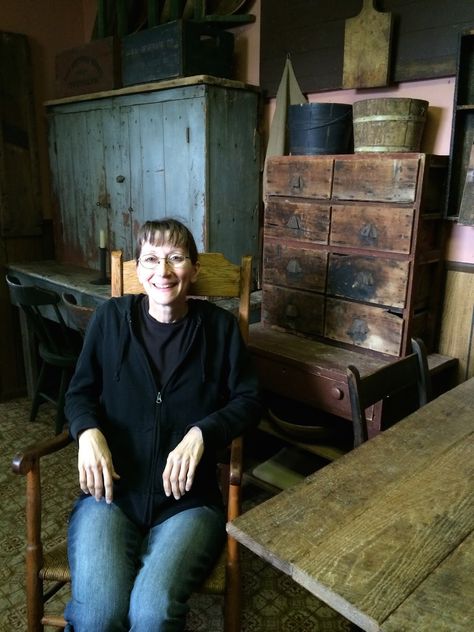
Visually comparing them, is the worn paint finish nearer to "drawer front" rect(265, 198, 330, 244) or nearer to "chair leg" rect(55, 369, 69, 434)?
"drawer front" rect(265, 198, 330, 244)

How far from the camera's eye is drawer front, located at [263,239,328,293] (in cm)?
210

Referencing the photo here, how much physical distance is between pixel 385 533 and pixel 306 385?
3.34 feet

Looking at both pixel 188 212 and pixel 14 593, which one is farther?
pixel 188 212

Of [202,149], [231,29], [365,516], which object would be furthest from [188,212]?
[365,516]

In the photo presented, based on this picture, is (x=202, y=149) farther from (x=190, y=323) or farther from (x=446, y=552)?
(x=446, y=552)

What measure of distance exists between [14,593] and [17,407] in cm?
170

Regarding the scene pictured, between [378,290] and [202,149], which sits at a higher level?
[202,149]

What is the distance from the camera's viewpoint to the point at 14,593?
187 centimetres

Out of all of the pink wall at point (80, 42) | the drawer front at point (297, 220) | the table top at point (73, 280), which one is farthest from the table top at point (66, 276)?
the drawer front at point (297, 220)

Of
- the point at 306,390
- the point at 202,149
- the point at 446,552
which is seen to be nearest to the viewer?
the point at 446,552

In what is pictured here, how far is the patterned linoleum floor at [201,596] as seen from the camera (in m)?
1.77

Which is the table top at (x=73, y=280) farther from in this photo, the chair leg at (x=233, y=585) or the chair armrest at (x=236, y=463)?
the chair leg at (x=233, y=585)

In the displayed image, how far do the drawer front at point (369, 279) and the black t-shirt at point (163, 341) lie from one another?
2.38ft

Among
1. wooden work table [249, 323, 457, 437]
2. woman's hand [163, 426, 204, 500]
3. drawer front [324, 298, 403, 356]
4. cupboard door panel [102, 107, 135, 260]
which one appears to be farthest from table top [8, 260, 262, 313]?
woman's hand [163, 426, 204, 500]
